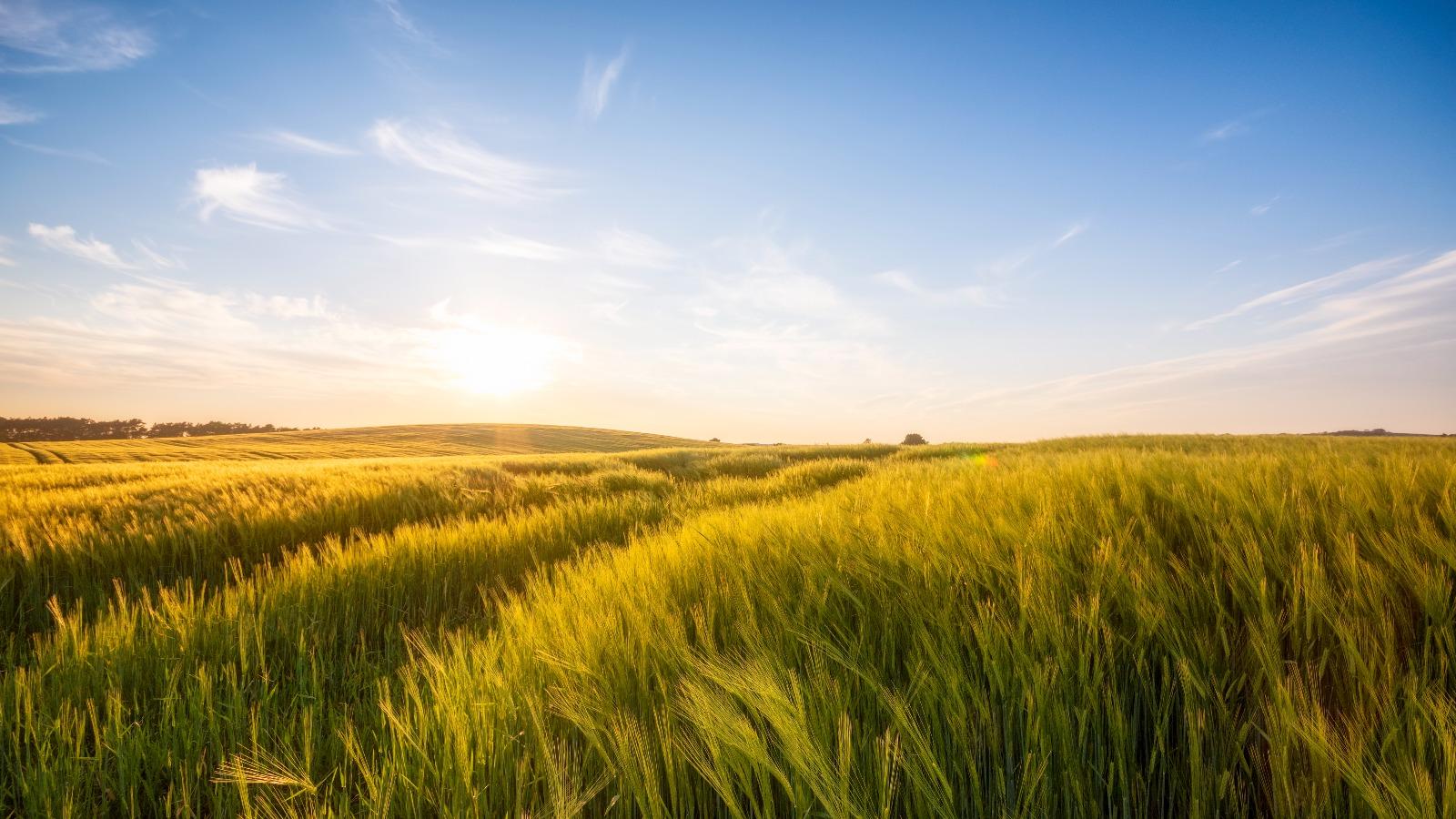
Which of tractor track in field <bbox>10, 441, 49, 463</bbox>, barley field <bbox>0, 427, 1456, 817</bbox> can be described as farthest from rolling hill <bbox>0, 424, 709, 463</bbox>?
barley field <bbox>0, 427, 1456, 817</bbox>

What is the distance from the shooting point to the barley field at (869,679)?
81 cm

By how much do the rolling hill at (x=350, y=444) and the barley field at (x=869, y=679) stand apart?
30.0m

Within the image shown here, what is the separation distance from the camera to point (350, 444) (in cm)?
3456

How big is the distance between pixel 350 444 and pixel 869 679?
4148 cm

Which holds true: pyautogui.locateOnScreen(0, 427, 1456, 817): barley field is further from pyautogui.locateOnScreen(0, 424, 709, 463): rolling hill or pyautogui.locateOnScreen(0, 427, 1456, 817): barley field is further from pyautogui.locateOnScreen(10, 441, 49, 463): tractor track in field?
pyautogui.locateOnScreen(10, 441, 49, 463): tractor track in field

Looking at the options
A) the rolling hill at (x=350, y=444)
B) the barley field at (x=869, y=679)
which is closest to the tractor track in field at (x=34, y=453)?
the rolling hill at (x=350, y=444)

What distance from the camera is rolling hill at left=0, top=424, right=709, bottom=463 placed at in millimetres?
26719

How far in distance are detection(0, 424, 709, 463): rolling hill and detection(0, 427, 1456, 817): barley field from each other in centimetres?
2997

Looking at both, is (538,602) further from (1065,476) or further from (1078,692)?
(1065,476)

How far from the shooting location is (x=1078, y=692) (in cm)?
97

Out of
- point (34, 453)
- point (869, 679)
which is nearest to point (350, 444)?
point (34, 453)

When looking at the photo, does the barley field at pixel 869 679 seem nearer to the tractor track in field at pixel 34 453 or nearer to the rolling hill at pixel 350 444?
the rolling hill at pixel 350 444

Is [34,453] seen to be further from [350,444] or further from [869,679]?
[869,679]

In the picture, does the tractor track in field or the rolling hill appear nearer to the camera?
the tractor track in field
